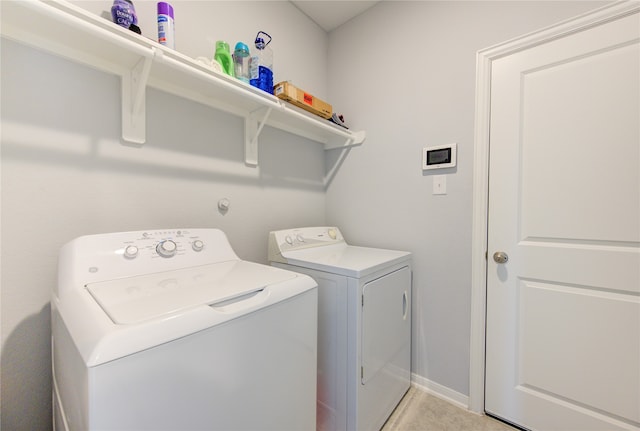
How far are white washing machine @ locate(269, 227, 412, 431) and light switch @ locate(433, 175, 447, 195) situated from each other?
0.47 metres

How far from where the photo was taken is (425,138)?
1.68 m

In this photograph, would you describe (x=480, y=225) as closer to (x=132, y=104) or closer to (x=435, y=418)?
(x=435, y=418)

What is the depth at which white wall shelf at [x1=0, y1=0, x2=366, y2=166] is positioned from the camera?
0.83 m

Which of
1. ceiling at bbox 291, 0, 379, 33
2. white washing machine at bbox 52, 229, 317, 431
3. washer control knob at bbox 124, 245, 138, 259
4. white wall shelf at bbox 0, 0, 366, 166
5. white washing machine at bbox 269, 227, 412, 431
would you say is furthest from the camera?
ceiling at bbox 291, 0, 379, 33

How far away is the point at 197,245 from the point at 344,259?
751 mm

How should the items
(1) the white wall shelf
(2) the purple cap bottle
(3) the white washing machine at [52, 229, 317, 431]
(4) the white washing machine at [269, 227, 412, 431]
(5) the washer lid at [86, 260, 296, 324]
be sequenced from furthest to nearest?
1. (4) the white washing machine at [269, 227, 412, 431]
2. (2) the purple cap bottle
3. (1) the white wall shelf
4. (5) the washer lid at [86, 260, 296, 324]
5. (3) the white washing machine at [52, 229, 317, 431]

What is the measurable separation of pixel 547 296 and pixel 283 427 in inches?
54.7

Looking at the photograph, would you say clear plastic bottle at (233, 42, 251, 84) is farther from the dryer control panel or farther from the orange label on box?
the dryer control panel

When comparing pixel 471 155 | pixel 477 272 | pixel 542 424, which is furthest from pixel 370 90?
pixel 542 424

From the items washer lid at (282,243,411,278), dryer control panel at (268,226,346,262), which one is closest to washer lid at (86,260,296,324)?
washer lid at (282,243,411,278)

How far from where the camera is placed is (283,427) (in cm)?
91

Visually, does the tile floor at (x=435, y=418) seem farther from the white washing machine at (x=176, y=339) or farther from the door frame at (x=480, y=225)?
the white washing machine at (x=176, y=339)

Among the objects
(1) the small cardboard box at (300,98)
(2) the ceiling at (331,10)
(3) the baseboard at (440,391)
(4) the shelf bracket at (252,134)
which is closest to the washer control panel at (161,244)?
(4) the shelf bracket at (252,134)

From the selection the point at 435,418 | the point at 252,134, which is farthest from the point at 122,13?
the point at 435,418
